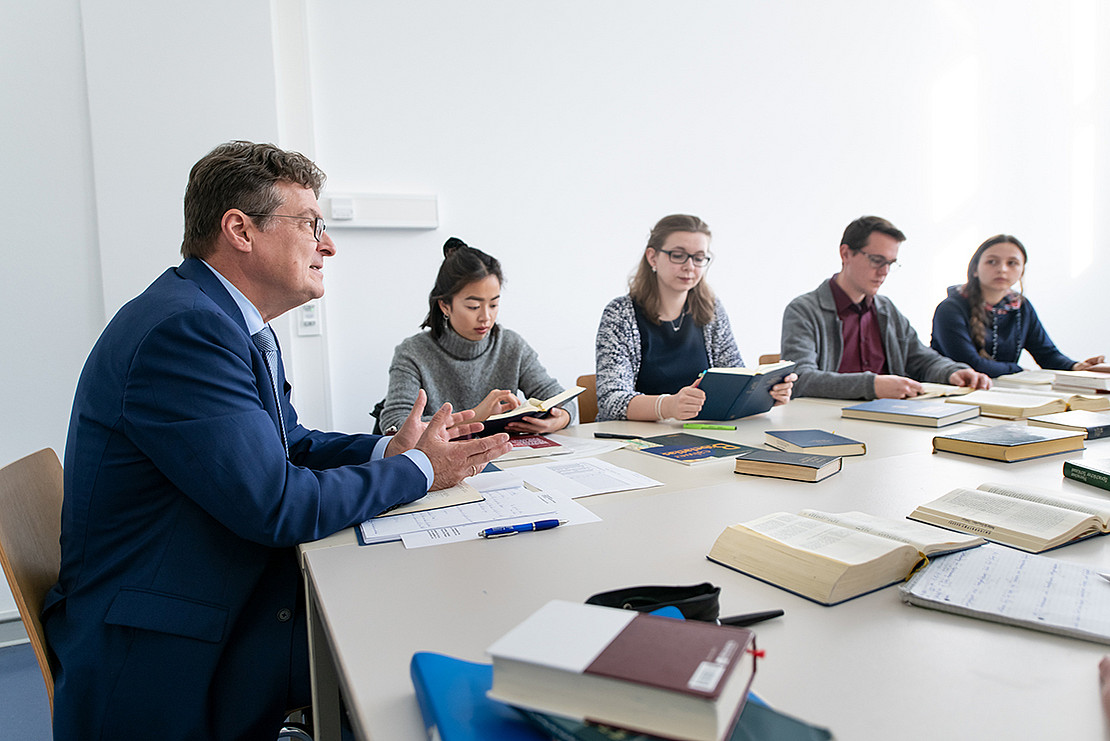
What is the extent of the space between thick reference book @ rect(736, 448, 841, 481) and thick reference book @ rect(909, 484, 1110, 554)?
0.27 metres

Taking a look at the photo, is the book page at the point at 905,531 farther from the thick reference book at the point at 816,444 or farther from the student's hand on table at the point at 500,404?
the student's hand on table at the point at 500,404

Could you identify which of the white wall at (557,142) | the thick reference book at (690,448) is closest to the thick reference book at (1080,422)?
the thick reference book at (690,448)

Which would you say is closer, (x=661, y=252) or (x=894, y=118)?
(x=661, y=252)

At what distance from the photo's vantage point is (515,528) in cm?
117

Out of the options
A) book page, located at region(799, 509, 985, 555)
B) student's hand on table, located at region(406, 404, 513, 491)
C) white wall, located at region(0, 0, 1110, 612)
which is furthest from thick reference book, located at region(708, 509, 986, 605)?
white wall, located at region(0, 0, 1110, 612)

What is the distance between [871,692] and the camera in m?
0.68

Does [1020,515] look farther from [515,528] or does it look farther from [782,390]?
[782,390]

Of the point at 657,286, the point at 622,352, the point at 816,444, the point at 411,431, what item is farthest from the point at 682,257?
the point at 411,431

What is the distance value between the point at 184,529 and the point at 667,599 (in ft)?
2.62

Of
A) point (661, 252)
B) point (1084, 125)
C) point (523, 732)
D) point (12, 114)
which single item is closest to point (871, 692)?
point (523, 732)

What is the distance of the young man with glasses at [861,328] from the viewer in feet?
9.74

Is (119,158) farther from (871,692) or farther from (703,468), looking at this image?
(871,692)

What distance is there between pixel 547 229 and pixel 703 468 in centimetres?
231

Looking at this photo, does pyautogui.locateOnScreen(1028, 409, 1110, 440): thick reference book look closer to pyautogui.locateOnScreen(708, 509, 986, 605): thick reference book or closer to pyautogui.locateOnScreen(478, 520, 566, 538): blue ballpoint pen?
pyautogui.locateOnScreen(708, 509, 986, 605): thick reference book
